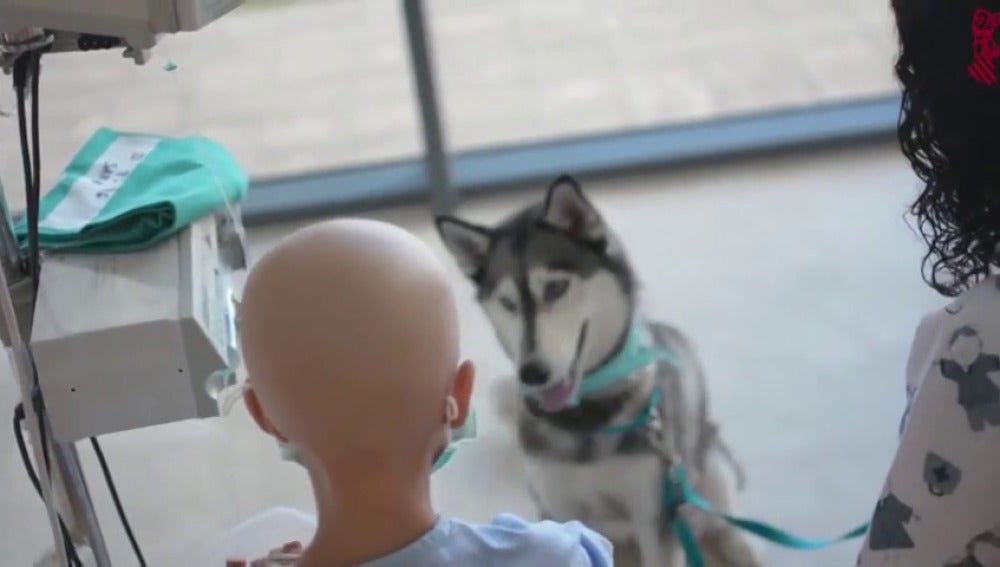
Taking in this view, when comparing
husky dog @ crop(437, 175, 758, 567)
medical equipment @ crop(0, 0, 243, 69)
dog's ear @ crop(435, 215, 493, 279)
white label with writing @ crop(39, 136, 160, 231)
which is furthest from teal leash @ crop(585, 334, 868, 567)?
medical equipment @ crop(0, 0, 243, 69)

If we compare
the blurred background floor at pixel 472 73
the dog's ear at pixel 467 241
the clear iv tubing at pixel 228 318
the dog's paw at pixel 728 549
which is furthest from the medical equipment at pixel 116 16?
the blurred background floor at pixel 472 73

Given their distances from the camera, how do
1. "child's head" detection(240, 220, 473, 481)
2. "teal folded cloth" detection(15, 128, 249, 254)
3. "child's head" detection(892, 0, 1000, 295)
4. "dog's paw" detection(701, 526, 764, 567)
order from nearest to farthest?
1. "child's head" detection(240, 220, 473, 481)
2. "child's head" detection(892, 0, 1000, 295)
3. "teal folded cloth" detection(15, 128, 249, 254)
4. "dog's paw" detection(701, 526, 764, 567)

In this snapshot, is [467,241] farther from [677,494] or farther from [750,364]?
[750,364]

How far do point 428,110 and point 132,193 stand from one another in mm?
1431

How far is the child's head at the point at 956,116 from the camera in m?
0.93

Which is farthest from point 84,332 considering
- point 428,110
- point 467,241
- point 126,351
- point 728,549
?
point 428,110

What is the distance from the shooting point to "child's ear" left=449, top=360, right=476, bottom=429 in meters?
0.89

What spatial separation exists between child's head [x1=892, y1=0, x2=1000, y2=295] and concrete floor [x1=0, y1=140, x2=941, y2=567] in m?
0.87

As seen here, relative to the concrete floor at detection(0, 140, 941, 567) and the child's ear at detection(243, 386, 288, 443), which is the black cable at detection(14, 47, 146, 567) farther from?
the concrete floor at detection(0, 140, 941, 567)

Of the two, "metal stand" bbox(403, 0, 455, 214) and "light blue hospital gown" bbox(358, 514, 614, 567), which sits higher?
"light blue hospital gown" bbox(358, 514, 614, 567)

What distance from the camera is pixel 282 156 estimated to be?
2.99 metres

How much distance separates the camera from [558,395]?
62.4 inches

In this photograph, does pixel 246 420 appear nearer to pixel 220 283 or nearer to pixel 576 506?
pixel 576 506

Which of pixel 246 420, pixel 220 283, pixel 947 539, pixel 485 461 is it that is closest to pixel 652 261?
pixel 485 461
